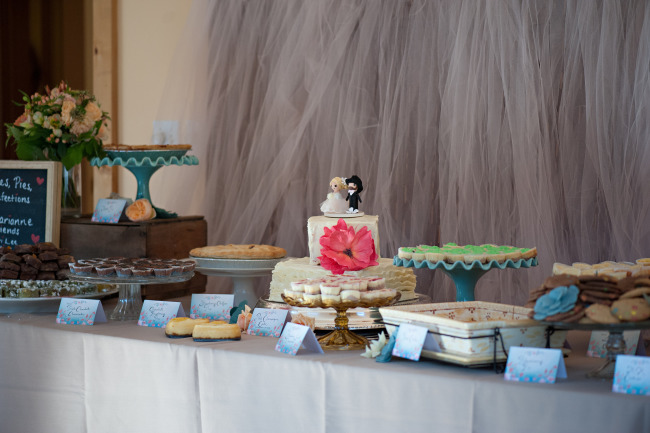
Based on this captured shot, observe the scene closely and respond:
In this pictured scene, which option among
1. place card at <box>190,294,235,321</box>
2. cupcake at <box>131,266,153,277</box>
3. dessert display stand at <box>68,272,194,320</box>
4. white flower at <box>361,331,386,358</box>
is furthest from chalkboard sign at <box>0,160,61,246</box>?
white flower at <box>361,331,386,358</box>

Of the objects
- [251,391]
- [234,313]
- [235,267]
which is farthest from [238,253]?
[251,391]

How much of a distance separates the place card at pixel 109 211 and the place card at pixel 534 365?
1450 mm

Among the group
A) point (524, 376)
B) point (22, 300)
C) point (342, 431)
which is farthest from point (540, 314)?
point (22, 300)

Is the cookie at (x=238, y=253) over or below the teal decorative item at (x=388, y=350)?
over

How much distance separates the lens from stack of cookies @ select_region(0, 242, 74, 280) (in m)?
2.13

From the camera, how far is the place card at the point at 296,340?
1.52 metres

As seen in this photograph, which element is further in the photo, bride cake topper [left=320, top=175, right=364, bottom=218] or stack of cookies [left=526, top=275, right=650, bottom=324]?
bride cake topper [left=320, top=175, right=364, bottom=218]

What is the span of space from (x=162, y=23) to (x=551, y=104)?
79.0 inches

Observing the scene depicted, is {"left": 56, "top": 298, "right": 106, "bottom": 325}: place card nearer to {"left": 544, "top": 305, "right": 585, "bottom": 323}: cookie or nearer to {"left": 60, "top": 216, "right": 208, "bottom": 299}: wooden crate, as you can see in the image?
{"left": 60, "top": 216, "right": 208, "bottom": 299}: wooden crate

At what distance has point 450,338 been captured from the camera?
1.38 m

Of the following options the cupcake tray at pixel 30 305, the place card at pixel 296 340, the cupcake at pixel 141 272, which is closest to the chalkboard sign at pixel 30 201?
the cupcake tray at pixel 30 305

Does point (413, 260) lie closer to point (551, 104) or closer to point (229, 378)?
point (229, 378)

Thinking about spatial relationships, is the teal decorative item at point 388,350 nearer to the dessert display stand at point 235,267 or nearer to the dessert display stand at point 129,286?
the dessert display stand at point 129,286

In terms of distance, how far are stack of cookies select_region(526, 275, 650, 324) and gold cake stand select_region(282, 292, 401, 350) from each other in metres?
0.35
